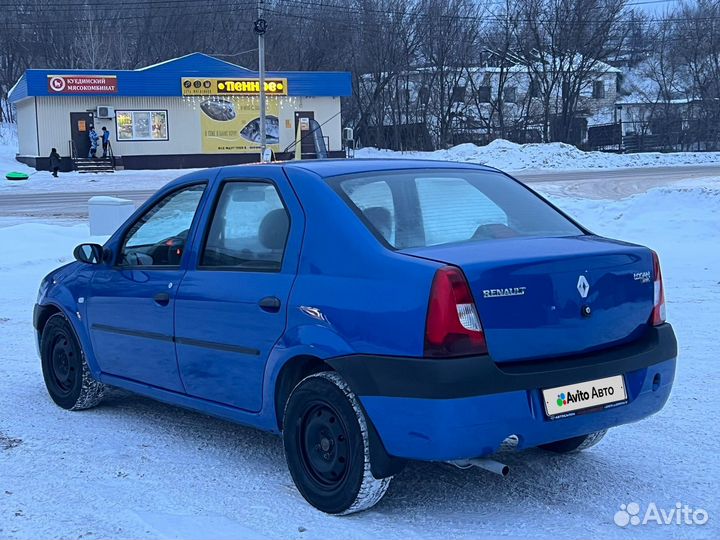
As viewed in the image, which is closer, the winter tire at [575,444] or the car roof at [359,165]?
the car roof at [359,165]

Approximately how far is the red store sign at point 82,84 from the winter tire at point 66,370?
1573 inches

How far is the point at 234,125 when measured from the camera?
156 feet

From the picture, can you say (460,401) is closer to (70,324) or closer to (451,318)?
(451,318)

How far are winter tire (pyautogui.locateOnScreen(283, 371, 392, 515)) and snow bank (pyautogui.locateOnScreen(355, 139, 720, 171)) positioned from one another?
39.6m

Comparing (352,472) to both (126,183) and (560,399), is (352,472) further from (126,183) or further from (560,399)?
(126,183)

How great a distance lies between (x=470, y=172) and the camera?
16.5 ft

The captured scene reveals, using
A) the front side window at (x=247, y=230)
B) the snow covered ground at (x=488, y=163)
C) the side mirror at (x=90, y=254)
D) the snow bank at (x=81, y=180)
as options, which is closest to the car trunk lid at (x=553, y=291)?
the front side window at (x=247, y=230)

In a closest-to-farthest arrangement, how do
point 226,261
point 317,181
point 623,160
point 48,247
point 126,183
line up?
point 317,181 < point 226,261 < point 48,247 < point 126,183 < point 623,160

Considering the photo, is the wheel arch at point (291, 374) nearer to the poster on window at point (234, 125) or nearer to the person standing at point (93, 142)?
the person standing at point (93, 142)

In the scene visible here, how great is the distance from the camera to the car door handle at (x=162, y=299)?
5.02 metres

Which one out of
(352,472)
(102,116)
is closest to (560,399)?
(352,472)

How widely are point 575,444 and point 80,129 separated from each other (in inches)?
1692

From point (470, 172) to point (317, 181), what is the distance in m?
1.01

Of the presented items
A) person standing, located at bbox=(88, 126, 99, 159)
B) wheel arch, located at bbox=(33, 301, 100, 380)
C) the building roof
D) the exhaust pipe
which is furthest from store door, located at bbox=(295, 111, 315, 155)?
the exhaust pipe
